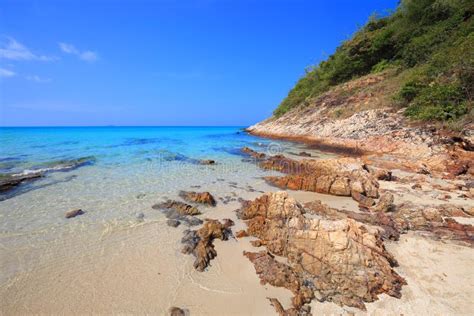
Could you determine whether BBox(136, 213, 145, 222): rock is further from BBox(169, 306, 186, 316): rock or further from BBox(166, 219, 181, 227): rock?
BBox(169, 306, 186, 316): rock

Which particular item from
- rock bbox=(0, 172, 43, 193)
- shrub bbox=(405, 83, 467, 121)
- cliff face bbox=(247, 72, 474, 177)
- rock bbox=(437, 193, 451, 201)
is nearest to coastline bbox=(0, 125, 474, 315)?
rock bbox=(437, 193, 451, 201)

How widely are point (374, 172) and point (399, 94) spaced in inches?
464

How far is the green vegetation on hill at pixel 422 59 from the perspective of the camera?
1348cm

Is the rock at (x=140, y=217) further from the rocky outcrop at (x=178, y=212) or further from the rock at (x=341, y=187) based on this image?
the rock at (x=341, y=187)

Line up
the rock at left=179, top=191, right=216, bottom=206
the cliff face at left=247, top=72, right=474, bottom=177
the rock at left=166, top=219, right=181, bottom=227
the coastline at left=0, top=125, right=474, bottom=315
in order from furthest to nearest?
the cliff face at left=247, top=72, right=474, bottom=177, the rock at left=179, top=191, right=216, bottom=206, the rock at left=166, top=219, right=181, bottom=227, the coastline at left=0, top=125, right=474, bottom=315

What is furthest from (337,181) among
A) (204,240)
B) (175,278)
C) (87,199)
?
(87,199)

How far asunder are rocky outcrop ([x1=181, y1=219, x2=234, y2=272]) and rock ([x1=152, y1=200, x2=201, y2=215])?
3.42 ft

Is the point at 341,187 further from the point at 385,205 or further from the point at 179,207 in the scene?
the point at 179,207

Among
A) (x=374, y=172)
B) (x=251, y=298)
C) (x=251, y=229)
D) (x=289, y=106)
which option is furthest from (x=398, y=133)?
(x=289, y=106)

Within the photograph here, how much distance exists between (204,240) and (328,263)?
2345 mm

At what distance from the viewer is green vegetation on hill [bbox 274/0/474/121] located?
13.5 meters

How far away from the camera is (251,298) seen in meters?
3.40

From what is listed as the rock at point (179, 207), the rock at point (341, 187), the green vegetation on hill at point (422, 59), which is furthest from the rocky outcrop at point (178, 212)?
the green vegetation on hill at point (422, 59)

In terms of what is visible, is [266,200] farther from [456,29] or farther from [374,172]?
[456,29]
